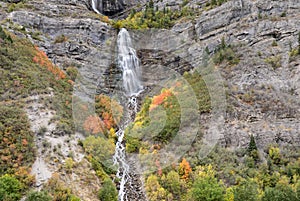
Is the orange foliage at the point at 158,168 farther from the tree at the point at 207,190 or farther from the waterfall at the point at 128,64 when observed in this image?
the waterfall at the point at 128,64

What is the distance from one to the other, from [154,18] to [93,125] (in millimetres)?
31827

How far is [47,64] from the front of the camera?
42531mm

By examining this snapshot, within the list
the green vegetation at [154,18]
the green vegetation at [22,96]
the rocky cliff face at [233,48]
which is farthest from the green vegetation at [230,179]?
the green vegetation at [154,18]

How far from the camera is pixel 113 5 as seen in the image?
70625 mm

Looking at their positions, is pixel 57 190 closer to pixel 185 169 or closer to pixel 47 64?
pixel 185 169

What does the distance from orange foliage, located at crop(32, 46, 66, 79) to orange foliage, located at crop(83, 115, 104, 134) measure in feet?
26.9

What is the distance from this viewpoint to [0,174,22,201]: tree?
22.6 metres

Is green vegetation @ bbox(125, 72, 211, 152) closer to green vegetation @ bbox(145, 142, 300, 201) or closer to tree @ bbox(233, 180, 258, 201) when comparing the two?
A: green vegetation @ bbox(145, 142, 300, 201)

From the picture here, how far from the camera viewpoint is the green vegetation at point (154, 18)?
5828 cm

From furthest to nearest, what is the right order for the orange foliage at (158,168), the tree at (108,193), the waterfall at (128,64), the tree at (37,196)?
the waterfall at (128,64), the orange foliage at (158,168), the tree at (108,193), the tree at (37,196)

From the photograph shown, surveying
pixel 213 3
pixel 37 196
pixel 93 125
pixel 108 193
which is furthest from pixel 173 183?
pixel 213 3

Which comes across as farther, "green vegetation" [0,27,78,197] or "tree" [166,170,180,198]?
"tree" [166,170,180,198]

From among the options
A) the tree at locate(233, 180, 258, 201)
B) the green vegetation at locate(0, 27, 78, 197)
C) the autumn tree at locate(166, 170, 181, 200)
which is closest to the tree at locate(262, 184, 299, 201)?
the tree at locate(233, 180, 258, 201)

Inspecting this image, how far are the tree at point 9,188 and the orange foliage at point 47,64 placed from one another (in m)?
19.2
